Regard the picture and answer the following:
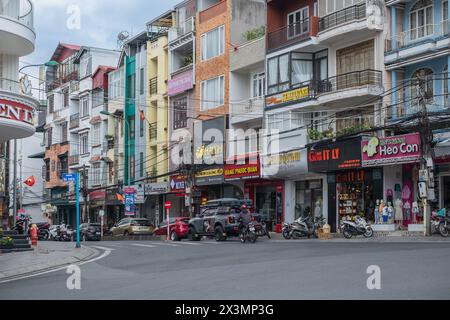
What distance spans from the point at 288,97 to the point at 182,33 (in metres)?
15.0

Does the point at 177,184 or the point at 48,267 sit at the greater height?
the point at 177,184

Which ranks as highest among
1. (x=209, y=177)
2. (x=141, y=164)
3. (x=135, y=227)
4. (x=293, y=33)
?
(x=293, y=33)

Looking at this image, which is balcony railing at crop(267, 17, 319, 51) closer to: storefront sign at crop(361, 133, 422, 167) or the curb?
storefront sign at crop(361, 133, 422, 167)

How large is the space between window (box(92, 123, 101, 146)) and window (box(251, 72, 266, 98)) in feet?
75.7

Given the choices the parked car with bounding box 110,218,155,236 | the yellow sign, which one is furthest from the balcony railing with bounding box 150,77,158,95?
the parked car with bounding box 110,218,155,236

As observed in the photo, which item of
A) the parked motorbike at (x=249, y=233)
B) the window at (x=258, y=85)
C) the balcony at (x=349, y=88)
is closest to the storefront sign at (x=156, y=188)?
the window at (x=258, y=85)

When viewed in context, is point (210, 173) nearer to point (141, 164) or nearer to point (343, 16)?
point (141, 164)

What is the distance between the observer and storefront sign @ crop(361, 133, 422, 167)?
29.8 m

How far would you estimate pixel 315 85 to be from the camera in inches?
1441

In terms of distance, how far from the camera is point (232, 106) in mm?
43531

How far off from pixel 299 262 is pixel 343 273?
3.19m

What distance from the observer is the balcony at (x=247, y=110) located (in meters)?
41.2

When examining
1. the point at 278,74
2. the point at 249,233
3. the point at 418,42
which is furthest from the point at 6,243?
the point at 418,42

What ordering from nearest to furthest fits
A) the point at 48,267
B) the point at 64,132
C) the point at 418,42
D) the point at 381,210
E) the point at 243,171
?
the point at 48,267
the point at 418,42
the point at 381,210
the point at 243,171
the point at 64,132
